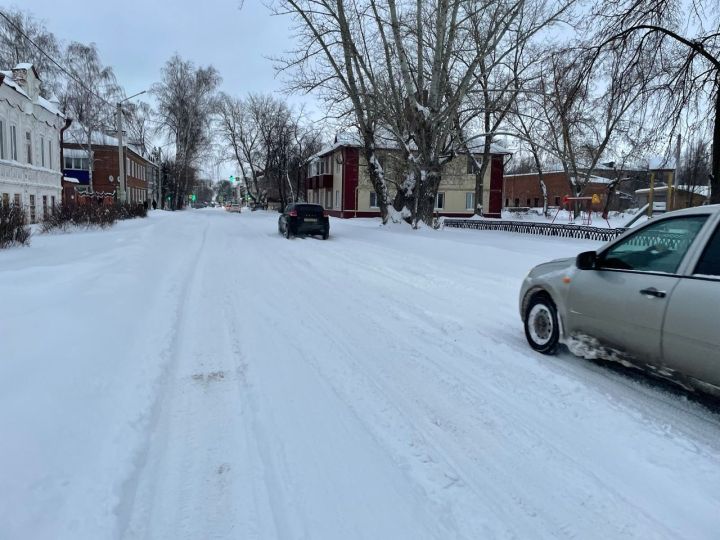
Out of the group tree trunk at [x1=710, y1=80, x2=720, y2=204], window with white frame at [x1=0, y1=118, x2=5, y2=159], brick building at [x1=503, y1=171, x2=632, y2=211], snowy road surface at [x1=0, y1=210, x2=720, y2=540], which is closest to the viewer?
snowy road surface at [x1=0, y1=210, x2=720, y2=540]

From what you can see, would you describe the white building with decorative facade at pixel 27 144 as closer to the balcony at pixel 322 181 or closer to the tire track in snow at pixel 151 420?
the tire track in snow at pixel 151 420

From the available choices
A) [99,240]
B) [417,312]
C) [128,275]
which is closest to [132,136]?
[99,240]

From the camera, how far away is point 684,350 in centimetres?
391

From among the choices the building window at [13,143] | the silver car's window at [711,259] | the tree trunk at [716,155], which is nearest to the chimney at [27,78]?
the building window at [13,143]

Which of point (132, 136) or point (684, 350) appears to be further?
point (132, 136)

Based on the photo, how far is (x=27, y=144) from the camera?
2502cm

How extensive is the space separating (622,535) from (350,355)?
3230 millimetres

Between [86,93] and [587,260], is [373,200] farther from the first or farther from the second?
[587,260]

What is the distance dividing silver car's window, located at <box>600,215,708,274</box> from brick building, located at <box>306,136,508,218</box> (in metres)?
36.8

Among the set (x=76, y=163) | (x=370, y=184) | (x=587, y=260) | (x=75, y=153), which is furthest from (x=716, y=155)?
(x=76, y=163)

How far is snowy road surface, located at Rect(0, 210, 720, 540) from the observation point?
9.23 feet

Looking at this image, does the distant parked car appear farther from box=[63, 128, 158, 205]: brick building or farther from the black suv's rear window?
box=[63, 128, 158, 205]: brick building

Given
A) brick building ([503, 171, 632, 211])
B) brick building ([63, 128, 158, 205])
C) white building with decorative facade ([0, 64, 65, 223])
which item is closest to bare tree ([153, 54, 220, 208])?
brick building ([63, 128, 158, 205])

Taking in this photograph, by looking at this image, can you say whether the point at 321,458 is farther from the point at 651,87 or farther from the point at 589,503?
the point at 651,87
